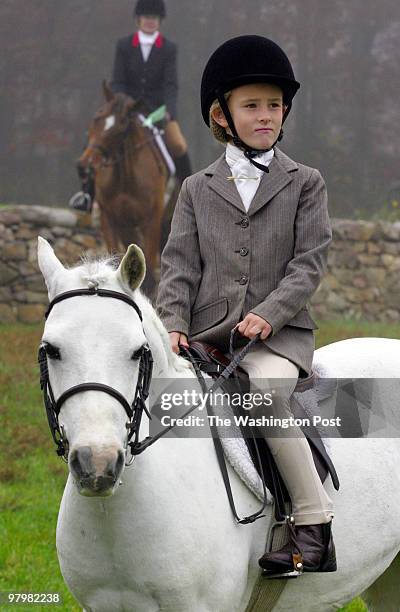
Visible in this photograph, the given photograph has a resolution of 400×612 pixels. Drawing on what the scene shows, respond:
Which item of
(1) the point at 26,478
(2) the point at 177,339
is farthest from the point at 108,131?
(2) the point at 177,339

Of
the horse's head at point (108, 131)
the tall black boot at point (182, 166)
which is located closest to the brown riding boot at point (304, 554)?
the horse's head at point (108, 131)

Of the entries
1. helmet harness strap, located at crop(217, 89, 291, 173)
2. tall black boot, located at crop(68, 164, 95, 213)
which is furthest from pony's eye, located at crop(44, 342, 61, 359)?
tall black boot, located at crop(68, 164, 95, 213)

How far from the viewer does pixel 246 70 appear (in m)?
3.74

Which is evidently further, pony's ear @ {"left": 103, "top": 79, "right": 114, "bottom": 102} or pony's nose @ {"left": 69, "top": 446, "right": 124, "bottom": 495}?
pony's ear @ {"left": 103, "top": 79, "right": 114, "bottom": 102}

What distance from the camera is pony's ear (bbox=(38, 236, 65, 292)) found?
3.17 m

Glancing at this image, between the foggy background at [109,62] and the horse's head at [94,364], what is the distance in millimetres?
10394

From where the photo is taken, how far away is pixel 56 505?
292 inches

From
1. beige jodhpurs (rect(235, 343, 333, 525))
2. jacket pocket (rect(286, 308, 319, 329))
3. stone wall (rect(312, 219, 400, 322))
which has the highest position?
jacket pocket (rect(286, 308, 319, 329))

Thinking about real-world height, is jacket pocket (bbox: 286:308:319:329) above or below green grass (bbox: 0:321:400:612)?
above

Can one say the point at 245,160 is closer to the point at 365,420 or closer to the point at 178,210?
the point at 178,210

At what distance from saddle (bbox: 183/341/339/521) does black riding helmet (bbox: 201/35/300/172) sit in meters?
0.78

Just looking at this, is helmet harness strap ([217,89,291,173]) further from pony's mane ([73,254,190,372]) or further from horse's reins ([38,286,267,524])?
horse's reins ([38,286,267,524])

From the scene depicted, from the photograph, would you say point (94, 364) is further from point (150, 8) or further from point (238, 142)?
point (150, 8)

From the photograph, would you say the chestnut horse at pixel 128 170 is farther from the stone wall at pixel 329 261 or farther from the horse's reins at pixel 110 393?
the horse's reins at pixel 110 393
